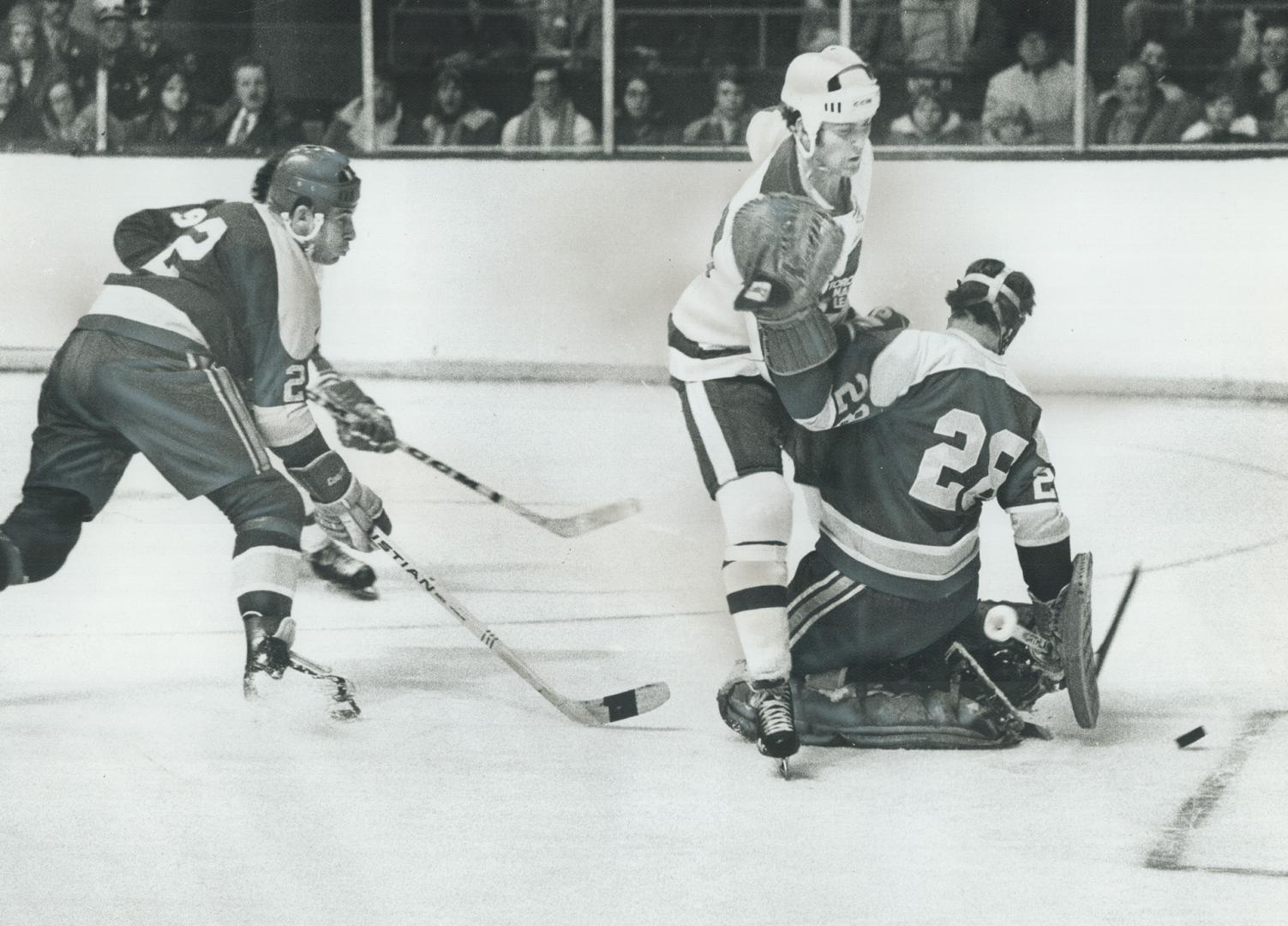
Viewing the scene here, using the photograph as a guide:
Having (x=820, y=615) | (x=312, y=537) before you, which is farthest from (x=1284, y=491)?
(x=312, y=537)

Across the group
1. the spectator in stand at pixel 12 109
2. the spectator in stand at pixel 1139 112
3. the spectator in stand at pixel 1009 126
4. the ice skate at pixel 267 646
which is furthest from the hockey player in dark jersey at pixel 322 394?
the spectator in stand at pixel 1139 112

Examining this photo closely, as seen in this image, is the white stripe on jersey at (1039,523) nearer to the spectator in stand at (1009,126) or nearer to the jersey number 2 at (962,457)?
the jersey number 2 at (962,457)

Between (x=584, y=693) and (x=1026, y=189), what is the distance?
233cm

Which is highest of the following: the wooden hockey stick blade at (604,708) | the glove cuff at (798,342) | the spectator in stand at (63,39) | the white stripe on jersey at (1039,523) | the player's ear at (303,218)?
the spectator in stand at (63,39)

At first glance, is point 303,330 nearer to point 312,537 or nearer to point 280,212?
point 280,212

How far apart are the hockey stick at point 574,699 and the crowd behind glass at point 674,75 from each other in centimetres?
179

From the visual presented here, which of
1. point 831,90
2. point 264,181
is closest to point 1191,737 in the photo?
point 831,90

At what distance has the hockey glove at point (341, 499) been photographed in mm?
2920

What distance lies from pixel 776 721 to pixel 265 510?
898mm

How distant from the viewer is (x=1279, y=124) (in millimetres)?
4695

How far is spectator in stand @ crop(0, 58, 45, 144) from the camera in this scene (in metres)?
4.20

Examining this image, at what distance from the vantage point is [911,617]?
2613 millimetres

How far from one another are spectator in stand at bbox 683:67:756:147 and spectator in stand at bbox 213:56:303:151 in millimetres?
1114

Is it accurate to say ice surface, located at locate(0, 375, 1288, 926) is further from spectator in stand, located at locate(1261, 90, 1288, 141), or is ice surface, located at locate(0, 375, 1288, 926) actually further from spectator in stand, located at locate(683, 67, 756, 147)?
spectator in stand, located at locate(1261, 90, 1288, 141)
